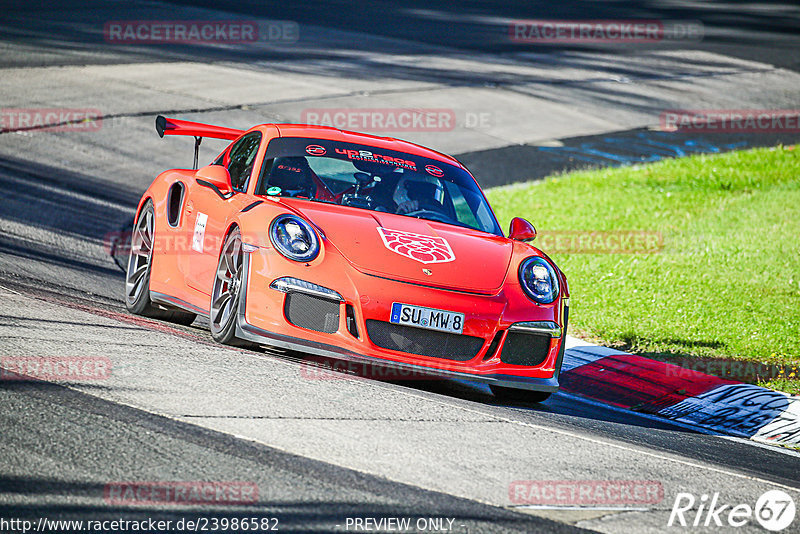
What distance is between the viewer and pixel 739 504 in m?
4.52

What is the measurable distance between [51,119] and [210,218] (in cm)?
859

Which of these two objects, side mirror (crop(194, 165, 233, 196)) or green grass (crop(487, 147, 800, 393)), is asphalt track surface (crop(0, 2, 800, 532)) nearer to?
side mirror (crop(194, 165, 233, 196))

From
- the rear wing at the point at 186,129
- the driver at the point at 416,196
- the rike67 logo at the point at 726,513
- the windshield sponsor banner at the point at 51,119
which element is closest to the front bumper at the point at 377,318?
the driver at the point at 416,196

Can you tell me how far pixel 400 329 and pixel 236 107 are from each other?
11.5m

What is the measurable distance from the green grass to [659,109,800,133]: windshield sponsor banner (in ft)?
8.76

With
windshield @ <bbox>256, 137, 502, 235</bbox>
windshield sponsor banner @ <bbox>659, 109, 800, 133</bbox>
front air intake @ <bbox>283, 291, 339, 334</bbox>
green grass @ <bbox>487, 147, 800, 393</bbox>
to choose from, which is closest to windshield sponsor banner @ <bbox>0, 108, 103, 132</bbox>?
green grass @ <bbox>487, 147, 800, 393</bbox>

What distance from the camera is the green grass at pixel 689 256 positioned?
8.62 meters

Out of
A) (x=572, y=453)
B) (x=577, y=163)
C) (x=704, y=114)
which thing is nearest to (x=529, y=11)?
(x=704, y=114)

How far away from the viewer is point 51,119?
1450 centimetres

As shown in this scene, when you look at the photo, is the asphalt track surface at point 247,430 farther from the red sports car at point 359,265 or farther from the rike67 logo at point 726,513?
the red sports car at point 359,265

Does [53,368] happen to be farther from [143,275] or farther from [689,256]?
[689,256]

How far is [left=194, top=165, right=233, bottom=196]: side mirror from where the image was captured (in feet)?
22.2

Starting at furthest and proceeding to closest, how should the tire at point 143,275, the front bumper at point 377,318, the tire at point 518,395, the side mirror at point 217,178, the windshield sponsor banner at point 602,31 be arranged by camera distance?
1. the windshield sponsor banner at point 602,31
2. the tire at point 143,275
3. the side mirror at point 217,178
4. the tire at point 518,395
5. the front bumper at point 377,318

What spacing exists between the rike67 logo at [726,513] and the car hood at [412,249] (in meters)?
1.94
